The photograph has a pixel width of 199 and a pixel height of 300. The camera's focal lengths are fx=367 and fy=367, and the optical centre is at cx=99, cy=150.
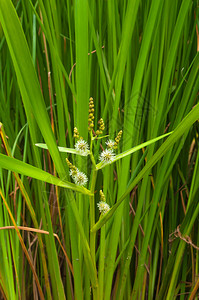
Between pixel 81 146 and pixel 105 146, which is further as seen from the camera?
pixel 105 146

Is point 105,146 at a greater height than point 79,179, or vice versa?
point 105,146

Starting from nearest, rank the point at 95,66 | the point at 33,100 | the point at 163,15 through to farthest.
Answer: the point at 33,100, the point at 163,15, the point at 95,66

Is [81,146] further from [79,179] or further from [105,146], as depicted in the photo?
[105,146]

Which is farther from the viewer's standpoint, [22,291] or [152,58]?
[22,291]

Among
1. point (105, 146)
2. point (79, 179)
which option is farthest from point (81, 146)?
point (105, 146)

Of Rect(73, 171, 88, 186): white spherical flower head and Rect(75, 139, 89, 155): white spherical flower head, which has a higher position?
Rect(75, 139, 89, 155): white spherical flower head

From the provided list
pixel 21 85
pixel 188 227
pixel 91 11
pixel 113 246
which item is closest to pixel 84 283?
pixel 113 246

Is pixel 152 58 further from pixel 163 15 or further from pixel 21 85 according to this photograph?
pixel 21 85

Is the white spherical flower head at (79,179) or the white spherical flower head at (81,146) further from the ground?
the white spherical flower head at (81,146)
